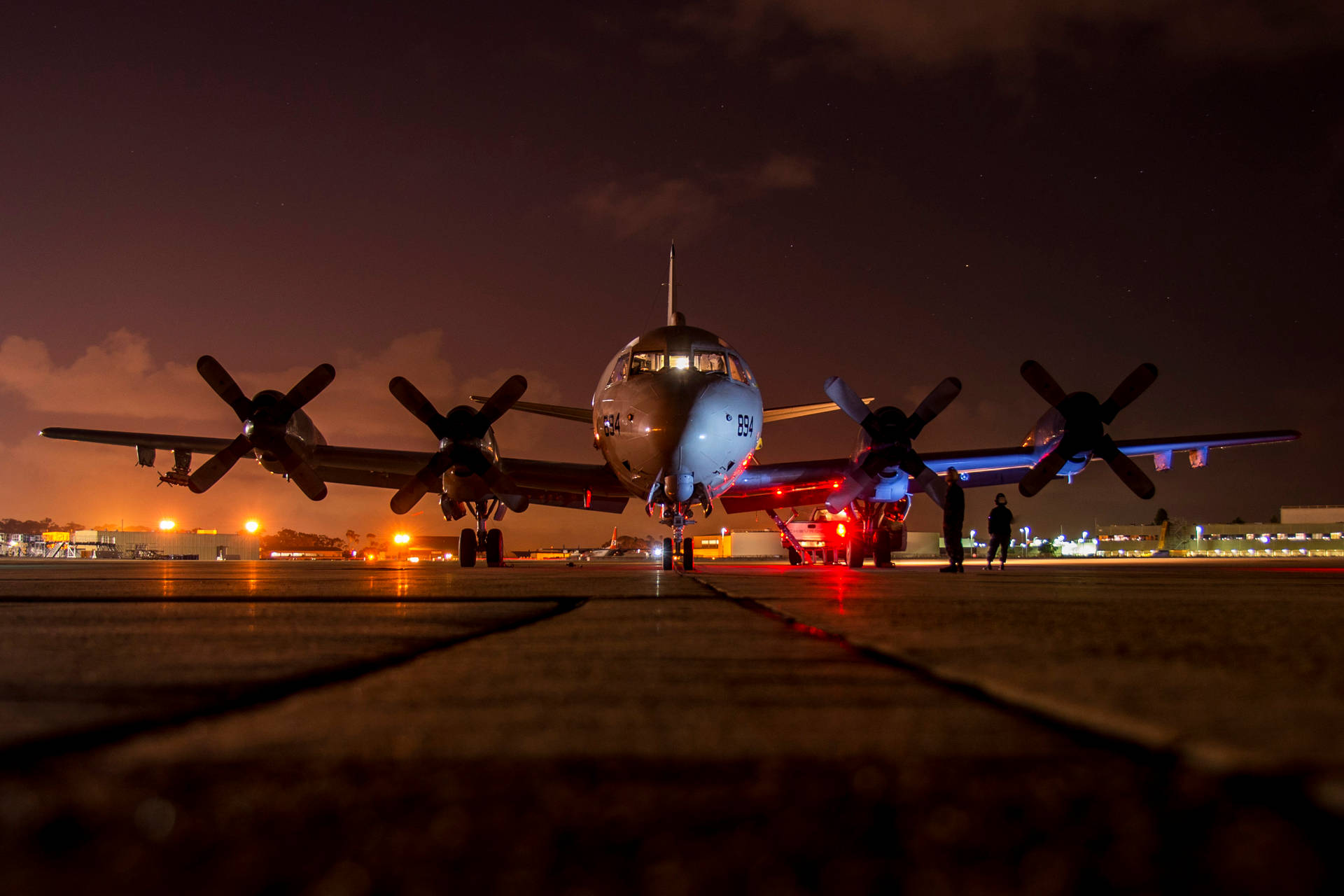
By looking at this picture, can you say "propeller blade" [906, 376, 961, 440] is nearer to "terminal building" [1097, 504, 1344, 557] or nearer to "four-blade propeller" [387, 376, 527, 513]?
"four-blade propeller" [387, 376, 527, 513]

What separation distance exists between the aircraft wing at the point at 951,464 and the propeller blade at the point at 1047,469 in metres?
0.68

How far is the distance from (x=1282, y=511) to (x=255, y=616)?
155863 millimetres

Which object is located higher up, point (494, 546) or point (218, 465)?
point (218, 465)

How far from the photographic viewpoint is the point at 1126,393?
18.2 meters

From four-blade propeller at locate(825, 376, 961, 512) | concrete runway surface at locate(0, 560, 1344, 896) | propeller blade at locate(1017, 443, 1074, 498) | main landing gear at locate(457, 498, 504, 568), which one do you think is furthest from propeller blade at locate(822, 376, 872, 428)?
concrete runway surface at locate(0, 560, 1344, 896)

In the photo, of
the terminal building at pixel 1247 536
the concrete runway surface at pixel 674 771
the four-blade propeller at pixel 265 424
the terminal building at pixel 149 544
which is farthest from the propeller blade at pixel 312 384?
the terminal building at pixel 1247 536

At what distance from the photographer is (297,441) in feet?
62.2

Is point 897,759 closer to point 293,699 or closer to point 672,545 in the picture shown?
point 293,699

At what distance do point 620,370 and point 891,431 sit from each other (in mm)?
6307

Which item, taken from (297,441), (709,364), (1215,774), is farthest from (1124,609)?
(297,441)

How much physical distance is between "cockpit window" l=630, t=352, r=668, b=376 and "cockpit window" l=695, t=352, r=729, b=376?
590mm

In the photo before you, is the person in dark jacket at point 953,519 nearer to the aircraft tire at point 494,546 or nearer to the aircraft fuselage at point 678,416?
the aircraft fuselage at point 678,416

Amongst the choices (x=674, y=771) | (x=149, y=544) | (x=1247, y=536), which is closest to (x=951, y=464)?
(x=674, y=771)

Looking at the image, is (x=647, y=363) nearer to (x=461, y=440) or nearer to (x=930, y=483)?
(x=461, y=440)
